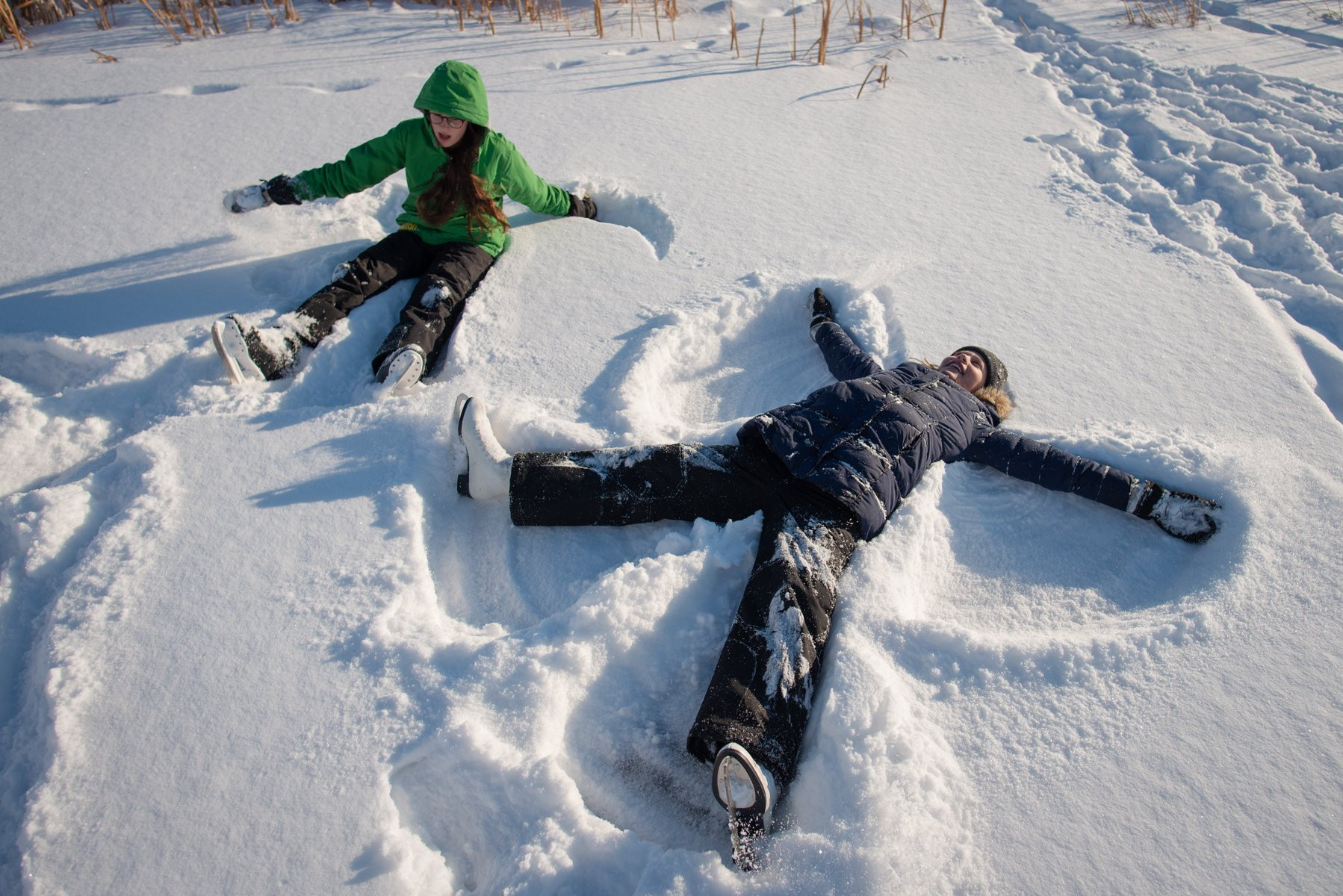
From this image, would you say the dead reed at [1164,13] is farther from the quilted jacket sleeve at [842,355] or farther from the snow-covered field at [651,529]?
the quilted jacket sleeve at [842,355]

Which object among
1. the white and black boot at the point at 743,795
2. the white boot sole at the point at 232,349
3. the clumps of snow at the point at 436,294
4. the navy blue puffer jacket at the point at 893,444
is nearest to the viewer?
the white and black boot at the point at 743,795

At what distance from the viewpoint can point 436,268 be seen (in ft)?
8.98

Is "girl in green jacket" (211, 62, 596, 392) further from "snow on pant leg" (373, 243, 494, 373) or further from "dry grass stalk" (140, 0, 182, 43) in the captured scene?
"dry grass stalk" (140, 0, 182, 43)

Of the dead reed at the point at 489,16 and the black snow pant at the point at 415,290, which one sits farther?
the dead reed at the point at 489,16

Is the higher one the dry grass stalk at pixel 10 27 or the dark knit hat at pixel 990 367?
the dry grass stalk at pixel 10 27

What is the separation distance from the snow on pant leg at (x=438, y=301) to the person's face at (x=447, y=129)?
15.0 inches

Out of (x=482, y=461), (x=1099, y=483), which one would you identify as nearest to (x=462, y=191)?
(x=482, y=461)

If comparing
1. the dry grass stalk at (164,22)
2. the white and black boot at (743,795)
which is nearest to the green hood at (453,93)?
the white and black boot at (743,795)

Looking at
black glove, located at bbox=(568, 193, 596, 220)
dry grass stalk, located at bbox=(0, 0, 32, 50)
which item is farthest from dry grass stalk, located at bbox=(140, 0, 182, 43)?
black glove, located at bbox=(568, 193, 596, 220)

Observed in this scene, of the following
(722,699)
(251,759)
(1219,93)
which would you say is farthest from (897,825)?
(1219,93)

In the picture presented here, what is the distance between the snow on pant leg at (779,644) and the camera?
1.54 m

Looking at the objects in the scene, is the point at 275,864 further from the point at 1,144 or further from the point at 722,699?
the point at 1,144

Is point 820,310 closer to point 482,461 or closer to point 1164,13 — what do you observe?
point 482,461

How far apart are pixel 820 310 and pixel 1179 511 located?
1.31 m
